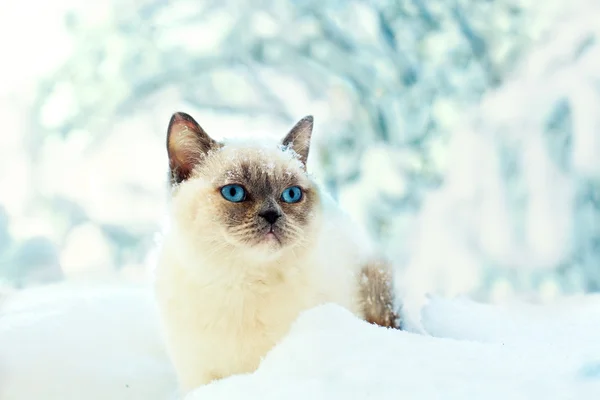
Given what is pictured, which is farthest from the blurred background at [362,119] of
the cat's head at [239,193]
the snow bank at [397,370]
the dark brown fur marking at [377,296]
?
the snow bank at [397,370]

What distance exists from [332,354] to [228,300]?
26cm

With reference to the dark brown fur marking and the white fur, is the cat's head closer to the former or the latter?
the white fur

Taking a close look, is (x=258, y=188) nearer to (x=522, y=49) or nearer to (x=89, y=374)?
(x=89, y=374)

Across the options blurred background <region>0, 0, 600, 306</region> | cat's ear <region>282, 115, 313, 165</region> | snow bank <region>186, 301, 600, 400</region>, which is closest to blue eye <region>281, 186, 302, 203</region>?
cat's ear <region>282, 115, 313, 165</region>

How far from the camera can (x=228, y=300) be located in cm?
82

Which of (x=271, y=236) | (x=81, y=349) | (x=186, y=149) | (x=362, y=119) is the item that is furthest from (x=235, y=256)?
(x=362, y=119)

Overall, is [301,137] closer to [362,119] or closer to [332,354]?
[332,354]

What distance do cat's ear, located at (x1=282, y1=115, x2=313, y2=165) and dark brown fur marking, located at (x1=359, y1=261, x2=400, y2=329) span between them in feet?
0.91

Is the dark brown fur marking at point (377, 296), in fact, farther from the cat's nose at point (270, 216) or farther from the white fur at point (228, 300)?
the cat's nose at point (270, 216)

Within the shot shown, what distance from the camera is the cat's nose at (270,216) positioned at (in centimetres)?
81

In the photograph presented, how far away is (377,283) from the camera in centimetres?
104

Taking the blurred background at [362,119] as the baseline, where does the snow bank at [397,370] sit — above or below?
below

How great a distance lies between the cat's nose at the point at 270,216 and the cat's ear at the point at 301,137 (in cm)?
21

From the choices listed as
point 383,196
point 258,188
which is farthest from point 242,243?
point 383,196
